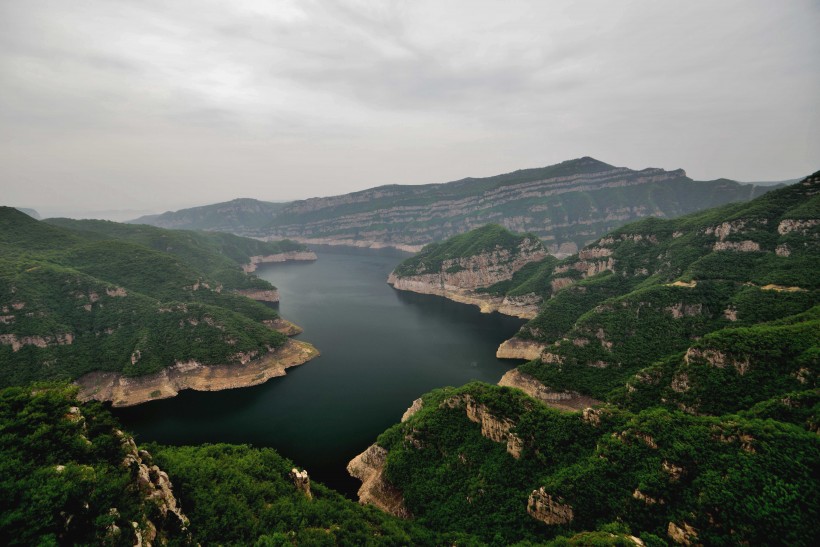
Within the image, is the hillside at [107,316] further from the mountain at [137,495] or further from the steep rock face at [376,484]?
the steep rock face at [376,484]

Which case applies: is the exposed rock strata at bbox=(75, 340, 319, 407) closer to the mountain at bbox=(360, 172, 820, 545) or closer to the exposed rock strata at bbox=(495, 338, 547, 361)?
the mountain at bbox=(360, 172, 820, 545)

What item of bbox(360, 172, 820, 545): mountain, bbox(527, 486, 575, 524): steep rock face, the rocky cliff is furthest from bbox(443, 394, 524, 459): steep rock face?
the rocky cliff

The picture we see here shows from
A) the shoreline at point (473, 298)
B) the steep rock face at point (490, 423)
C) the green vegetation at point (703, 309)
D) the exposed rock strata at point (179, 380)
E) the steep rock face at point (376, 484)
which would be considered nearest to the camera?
the steep rock face at point (490, 423)

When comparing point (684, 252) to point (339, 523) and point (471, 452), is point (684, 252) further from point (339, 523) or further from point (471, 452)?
point (339, 523)

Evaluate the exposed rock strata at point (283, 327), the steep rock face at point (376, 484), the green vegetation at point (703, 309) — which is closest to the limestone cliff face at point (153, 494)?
the steep rock face at point (376, 484)

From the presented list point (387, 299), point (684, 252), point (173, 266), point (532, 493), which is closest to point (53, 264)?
point (173, 266)

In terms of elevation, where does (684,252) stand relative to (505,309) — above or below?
above

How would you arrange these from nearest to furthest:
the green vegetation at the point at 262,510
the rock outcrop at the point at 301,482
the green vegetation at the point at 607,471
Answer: the green vegetation at the point at 607,471 → the green vegetation at the point at 262,510 → the rock outcrop at the point at 301,482
